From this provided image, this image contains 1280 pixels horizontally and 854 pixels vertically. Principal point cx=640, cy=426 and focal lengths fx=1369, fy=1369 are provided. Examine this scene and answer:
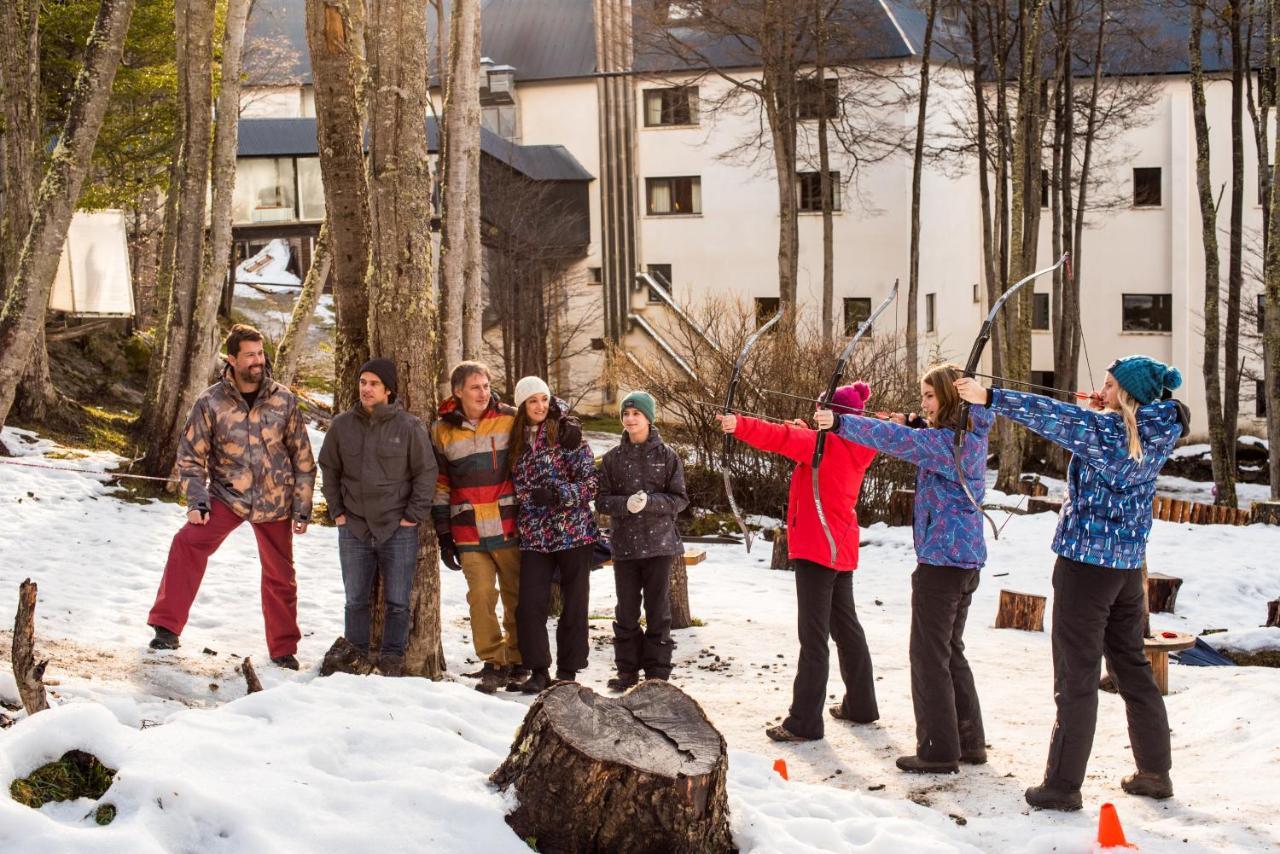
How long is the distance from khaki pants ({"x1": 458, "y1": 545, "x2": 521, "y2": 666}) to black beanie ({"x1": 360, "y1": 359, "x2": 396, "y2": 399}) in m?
1.01

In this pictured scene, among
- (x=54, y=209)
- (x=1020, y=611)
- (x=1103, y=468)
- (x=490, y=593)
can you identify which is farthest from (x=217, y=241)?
(x=1103, y=468)

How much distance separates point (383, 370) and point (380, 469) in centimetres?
49

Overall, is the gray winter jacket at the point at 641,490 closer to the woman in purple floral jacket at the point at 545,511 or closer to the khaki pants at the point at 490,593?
the woman in purple floral jacket at the point at 545,511

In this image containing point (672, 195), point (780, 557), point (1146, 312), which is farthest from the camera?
point (672, 195)

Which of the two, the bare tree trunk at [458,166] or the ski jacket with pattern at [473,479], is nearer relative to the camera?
the ski jacket with pattern at [473,479]

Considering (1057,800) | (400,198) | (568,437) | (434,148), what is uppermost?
(434,148)

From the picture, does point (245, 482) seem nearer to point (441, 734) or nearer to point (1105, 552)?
point (441, 734)

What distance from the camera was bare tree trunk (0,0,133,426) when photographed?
897cm

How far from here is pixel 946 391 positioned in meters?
5.72

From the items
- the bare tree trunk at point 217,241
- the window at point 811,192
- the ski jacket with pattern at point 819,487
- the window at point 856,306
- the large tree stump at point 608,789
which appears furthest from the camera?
the window at point 811,192

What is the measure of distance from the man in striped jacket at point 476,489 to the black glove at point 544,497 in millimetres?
131

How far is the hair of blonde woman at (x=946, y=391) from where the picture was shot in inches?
225

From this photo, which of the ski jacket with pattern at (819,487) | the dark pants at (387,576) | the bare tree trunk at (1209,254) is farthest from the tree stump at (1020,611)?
the bare tree trunk at (1209,254)

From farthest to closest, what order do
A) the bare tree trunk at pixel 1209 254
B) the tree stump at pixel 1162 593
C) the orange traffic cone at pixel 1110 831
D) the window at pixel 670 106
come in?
1. the window at pixel 670 106
2. the bare tree trunk at pixel 1209 254
3. the tree stump at pixel 1162 593
4. the orange traffic cone at pixel 1110 831
